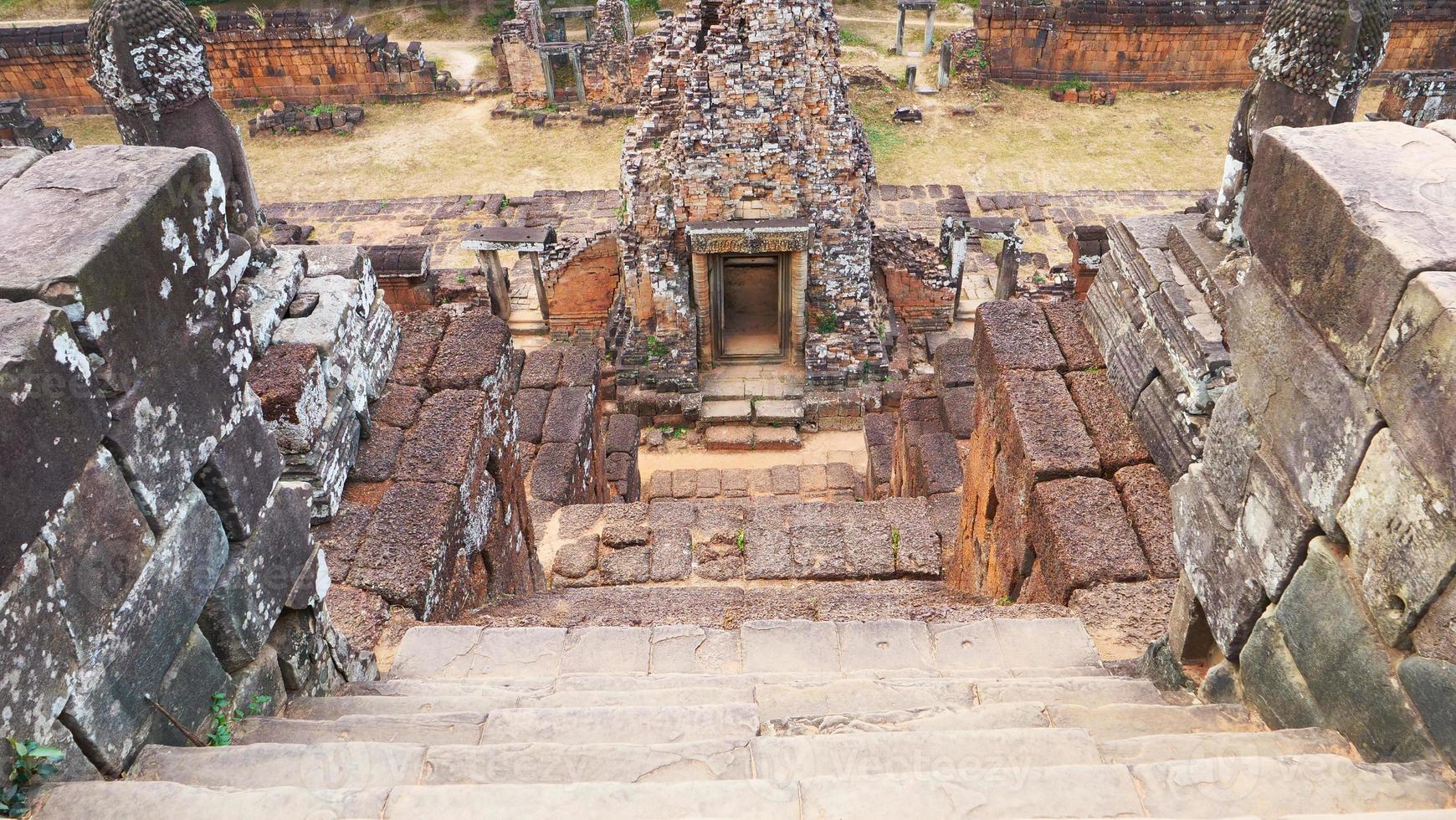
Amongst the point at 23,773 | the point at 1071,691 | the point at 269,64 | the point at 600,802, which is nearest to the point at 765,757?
the point at 600,802

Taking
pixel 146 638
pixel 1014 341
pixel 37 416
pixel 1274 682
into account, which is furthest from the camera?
pixel 1014 341

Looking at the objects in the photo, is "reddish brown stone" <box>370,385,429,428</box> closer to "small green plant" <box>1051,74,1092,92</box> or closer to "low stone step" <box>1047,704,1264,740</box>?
"low stone step" <box>1047,704,1264,740</box>

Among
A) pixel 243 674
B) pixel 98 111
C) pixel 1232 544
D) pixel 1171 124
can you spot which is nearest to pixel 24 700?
pixel 243 674

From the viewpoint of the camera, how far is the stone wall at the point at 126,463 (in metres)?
1.89

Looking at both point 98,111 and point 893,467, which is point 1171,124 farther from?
point 98,111

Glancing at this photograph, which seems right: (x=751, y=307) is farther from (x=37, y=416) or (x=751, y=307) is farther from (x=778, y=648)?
(x=37, y=416)

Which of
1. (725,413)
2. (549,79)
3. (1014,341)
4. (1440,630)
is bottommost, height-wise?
(725,413)

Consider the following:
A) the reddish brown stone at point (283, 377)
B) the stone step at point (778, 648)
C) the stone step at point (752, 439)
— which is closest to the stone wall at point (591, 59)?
the stone step at point (752, 439)

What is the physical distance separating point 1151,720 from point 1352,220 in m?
1.59

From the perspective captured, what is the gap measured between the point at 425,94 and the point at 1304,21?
2247cm

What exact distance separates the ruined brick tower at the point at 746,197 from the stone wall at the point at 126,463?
25.6ft

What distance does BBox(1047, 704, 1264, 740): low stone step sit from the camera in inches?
107

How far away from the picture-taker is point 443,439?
16.8 feet

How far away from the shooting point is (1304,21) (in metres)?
5.04
